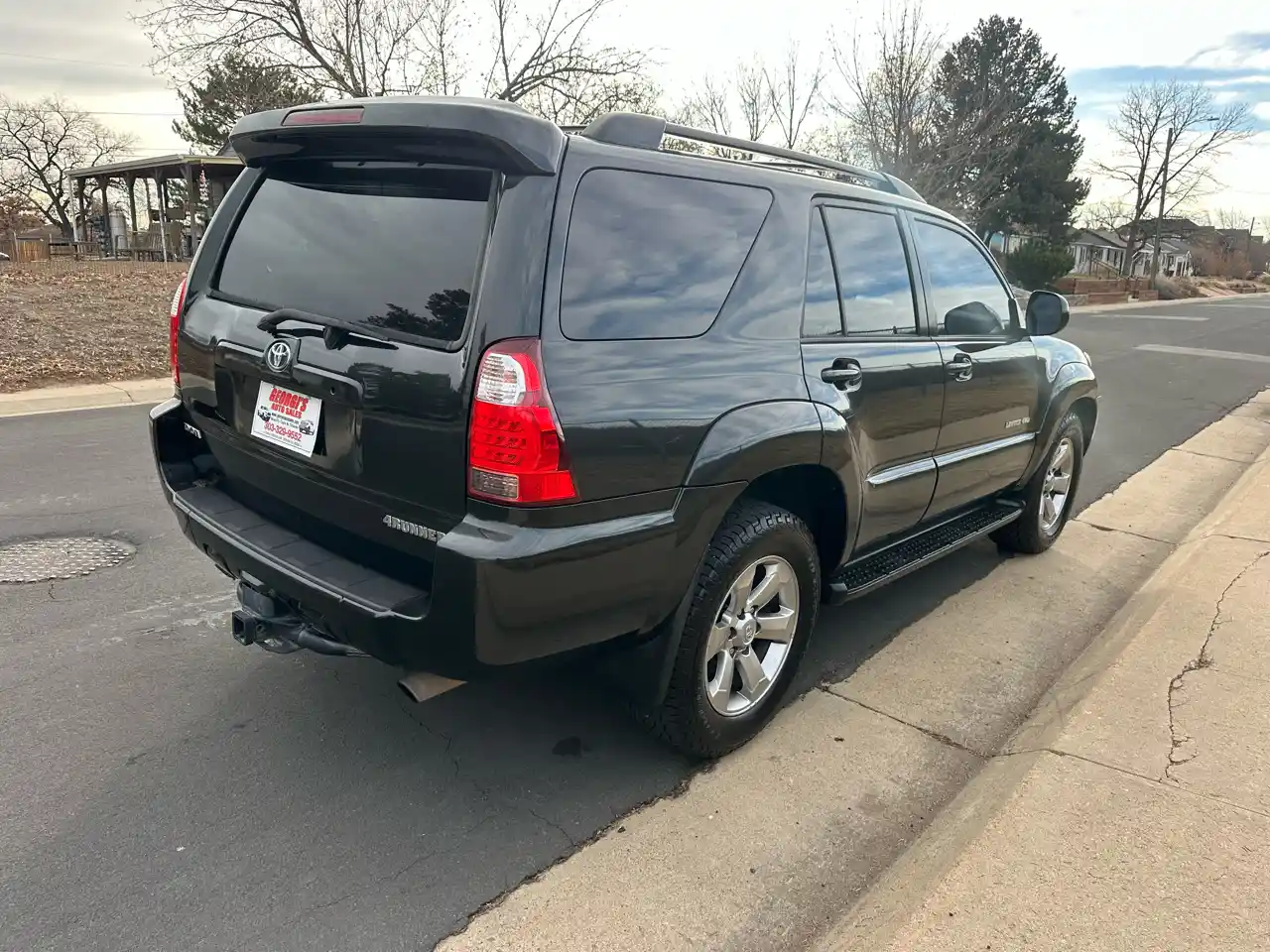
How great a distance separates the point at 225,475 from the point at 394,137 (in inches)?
53.8

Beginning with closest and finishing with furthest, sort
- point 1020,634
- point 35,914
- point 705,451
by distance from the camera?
point 35,914
point 705,451
point 1020,634

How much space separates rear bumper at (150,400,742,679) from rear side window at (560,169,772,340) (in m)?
0.51

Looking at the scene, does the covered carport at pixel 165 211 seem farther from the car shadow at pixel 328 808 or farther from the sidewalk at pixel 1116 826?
the sidewalk at pixel 1116 826

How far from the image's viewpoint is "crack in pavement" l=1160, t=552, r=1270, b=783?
2846mm

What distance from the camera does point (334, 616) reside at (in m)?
2.43

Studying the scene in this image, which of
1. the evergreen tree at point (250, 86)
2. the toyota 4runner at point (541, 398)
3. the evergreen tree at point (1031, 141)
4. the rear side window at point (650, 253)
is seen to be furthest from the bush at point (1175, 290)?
the rear side window at point (650, 253)

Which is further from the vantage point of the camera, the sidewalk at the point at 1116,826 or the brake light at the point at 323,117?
the brake light at the point at 323,117

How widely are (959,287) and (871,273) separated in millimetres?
852

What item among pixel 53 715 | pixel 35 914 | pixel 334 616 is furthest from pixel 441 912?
pixel 53 715

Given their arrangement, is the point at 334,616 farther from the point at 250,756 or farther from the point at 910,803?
the point at 910,803

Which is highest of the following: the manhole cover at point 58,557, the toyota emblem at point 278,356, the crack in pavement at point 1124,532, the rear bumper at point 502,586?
the toyota emblem at point 278,356

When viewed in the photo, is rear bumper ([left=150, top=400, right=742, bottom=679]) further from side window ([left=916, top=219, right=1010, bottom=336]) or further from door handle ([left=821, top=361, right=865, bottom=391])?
side window ([left=916, top=219, right=1010, bottom=336])

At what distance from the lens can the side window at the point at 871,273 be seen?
3.25 meters

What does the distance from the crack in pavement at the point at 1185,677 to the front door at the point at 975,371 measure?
3.49 ft
